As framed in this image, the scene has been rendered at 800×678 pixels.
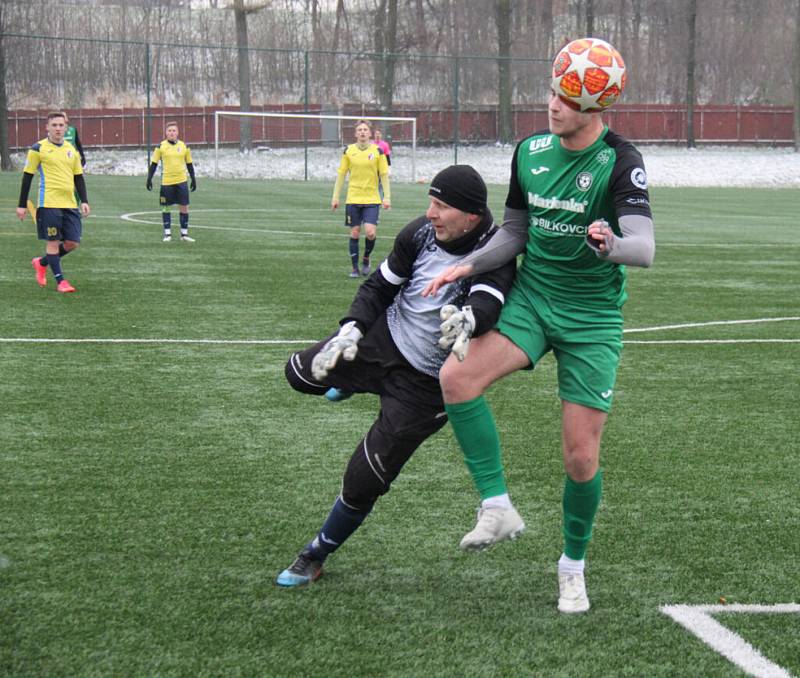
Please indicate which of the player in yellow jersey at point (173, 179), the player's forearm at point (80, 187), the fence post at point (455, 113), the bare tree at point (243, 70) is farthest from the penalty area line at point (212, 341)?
the fence post at point (455, 113)

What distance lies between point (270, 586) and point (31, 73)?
48.0 meters

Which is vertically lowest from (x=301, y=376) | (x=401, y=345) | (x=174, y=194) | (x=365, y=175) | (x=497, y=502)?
(x=497, y=502)

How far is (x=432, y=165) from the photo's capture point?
46281mm

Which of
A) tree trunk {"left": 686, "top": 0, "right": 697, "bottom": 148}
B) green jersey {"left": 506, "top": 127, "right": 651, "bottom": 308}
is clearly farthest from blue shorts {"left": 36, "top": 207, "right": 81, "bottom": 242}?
tree trunk {"left": 686, "top": 0, "right": 697, "bottom": 148}

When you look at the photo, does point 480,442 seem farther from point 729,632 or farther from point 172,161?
point 172,161

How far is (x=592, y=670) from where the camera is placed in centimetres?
414

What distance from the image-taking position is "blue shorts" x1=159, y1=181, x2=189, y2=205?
2053cm

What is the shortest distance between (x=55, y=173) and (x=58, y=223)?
1.97 feet

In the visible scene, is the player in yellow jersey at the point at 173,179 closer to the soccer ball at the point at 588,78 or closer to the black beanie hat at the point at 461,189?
the black beanie hat at the point at 461,189

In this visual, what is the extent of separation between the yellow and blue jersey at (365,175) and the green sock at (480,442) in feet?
41.8

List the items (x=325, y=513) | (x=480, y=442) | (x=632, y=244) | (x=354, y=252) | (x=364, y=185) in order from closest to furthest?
(x=632, y=244) → (x=480, y=442) → (x=325, y=513) → (x=354, y=252) → (x=364, y=185)

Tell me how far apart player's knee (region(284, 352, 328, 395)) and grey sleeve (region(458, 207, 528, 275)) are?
0.76 metres

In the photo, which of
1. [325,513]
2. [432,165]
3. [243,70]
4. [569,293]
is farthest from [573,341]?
[243,70]

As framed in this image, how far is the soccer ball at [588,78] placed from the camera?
4.55m
